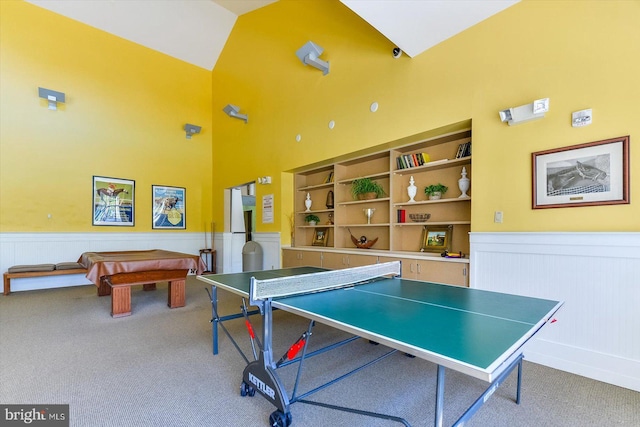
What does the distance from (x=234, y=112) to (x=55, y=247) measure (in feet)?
14.5

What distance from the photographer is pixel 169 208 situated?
23.4 feet

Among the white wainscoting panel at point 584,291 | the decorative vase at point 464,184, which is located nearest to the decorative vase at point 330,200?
the decorative vase at point 464,184

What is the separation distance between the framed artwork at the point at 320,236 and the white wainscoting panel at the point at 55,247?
408 cm

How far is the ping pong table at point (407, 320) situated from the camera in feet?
3.40

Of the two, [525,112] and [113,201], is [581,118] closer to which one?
[525,112]

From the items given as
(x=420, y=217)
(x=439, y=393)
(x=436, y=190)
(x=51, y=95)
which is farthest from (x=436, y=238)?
(x=51, y=95)

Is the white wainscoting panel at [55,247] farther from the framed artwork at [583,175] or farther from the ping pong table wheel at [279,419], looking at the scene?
the framed artwork at [583,175]

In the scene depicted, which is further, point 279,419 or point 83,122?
point 83,122

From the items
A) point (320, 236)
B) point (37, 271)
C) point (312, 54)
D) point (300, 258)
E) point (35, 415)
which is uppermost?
point (312, 54)

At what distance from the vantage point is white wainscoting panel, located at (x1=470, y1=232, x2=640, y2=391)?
7.05ft

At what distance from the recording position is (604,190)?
89.7 inches

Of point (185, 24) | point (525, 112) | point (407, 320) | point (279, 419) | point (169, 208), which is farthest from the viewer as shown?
point (169, 208)

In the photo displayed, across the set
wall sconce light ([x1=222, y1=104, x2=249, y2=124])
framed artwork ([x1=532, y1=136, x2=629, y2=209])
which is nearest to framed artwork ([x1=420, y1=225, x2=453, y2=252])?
framed artwork ([x1=532, y1=136, x2=629, y2=209])

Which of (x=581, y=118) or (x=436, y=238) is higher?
(x=581, y=118)
